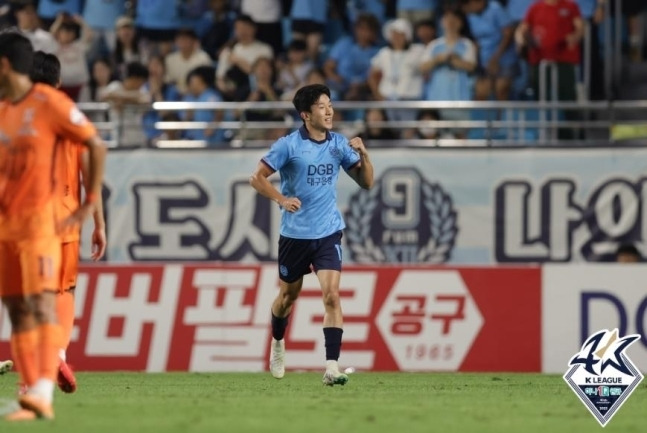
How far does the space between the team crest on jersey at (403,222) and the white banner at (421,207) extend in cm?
1

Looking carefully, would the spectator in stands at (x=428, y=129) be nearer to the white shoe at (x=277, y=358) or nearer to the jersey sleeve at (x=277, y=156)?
the white shoe at (x=277, y=358)

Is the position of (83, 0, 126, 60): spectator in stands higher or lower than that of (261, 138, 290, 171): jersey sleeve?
higher

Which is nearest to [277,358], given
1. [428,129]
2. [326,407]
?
[326,407]

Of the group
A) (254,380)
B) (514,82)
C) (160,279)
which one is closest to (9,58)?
(254,380)

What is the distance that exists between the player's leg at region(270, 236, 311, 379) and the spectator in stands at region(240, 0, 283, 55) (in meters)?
9.46

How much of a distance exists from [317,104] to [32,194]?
4.53 m

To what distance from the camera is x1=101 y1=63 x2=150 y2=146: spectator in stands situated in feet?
73.0

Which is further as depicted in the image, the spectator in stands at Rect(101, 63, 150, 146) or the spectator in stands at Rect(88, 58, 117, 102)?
the spectator in stands at Rect(88, 58, 117, 102)

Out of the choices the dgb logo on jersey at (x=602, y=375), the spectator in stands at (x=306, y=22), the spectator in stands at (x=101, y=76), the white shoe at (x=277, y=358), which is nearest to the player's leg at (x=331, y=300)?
the white shoe at (x=277, y=358)

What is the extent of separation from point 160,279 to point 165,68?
18.5 ft

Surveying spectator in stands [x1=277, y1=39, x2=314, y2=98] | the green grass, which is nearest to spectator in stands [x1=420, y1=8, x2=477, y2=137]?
spectator in stands [x1=277, y1=39, x2=314, y2=98]

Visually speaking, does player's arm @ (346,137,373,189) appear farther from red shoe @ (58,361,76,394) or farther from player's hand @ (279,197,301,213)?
red shoe @ (58,361,76,394)

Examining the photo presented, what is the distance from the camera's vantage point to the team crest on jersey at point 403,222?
21703 millimetres

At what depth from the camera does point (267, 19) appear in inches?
950
